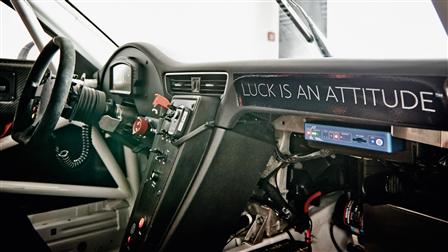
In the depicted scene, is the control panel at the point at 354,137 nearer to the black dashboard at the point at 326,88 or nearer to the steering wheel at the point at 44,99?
the black dashboard at the point at 326,88

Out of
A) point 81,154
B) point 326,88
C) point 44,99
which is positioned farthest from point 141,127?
point 326,88

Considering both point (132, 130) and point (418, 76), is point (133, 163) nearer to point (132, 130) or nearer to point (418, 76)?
point (132, 130)

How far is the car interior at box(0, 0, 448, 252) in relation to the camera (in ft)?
2.88

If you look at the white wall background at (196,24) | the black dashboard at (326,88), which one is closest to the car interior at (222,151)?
the black dashboard at (326,88)

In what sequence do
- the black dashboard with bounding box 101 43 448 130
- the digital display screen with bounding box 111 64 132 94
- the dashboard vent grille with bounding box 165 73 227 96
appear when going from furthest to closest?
A: 1. the digital display screen with bounding box 111 64 132 94
2. the dashboard vent grille with bounding box 165 73 227 96
3. the black dashboard with bounding box 101 43 448 130

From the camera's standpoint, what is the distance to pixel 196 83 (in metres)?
1.30

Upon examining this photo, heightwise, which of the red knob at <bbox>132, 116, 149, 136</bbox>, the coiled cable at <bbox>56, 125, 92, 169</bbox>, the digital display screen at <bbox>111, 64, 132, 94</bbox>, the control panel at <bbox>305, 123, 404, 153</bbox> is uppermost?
the digital display screen at <bbox>111, 64, 132, 94</bbox>

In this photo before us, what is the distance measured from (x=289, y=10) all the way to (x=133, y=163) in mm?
1083

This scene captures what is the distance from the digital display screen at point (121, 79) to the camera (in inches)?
66.7

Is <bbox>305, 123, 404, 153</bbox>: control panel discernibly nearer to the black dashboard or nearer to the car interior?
the car interior

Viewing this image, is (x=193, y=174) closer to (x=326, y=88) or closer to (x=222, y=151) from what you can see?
(x=222, y=151)

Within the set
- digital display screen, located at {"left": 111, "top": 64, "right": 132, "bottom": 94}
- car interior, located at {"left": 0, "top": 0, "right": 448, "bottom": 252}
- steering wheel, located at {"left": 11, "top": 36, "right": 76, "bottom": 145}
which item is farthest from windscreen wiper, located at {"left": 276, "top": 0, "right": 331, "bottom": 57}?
steering wheel, located at {"left": 11, "top": 36, "right": 76, "bottom": 145}

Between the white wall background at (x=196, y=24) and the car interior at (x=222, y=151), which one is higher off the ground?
the white wall background at (x=196, y=24)

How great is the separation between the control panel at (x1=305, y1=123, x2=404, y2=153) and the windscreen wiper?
657 mm
